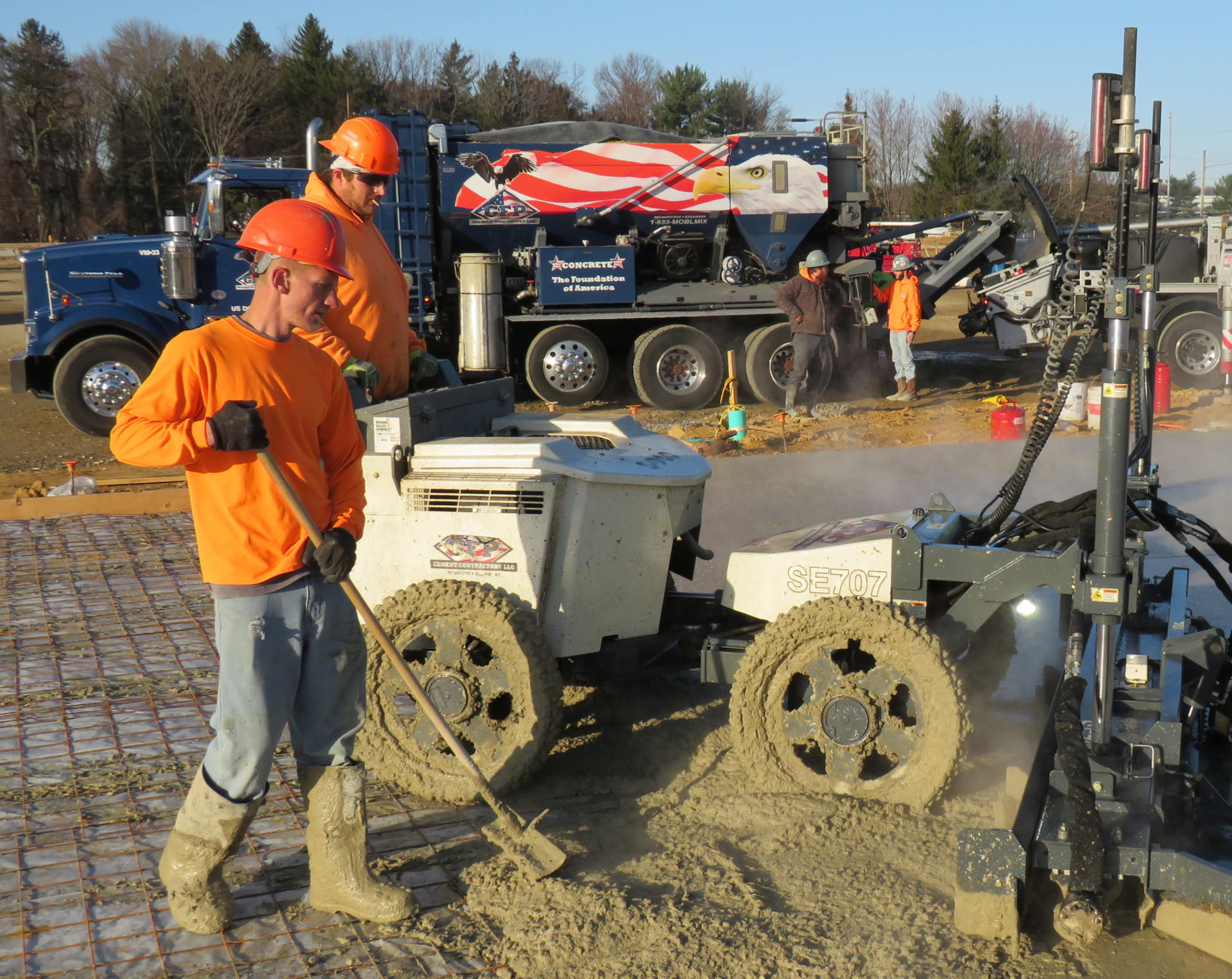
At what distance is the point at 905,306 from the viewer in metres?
13.8

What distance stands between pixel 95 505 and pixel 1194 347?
12455mm

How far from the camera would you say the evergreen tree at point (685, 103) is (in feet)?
153

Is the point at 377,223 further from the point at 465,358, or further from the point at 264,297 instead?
the point at 264,297

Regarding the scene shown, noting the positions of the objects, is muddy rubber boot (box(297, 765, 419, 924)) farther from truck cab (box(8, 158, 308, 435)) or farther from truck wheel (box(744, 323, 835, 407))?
truck wheel (box(744, 323, 835, 407))

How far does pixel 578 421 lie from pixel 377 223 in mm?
9222

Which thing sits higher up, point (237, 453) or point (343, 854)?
point (237, 453)

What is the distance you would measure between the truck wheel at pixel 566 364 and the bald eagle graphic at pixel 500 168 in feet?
6.02

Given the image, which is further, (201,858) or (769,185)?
(769,185)

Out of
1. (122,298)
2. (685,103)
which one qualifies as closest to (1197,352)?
(122,298)

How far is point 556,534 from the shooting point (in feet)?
12.5

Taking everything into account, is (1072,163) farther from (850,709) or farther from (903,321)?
(850,709)

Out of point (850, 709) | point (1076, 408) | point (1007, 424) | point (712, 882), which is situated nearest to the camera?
point (712, 882)

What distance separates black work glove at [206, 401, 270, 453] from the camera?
270 cm

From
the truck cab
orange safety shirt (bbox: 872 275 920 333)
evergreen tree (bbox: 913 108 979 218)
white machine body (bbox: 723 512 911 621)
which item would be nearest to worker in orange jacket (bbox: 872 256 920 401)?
orange safety shirt (bbox: 872 275 920 333)
